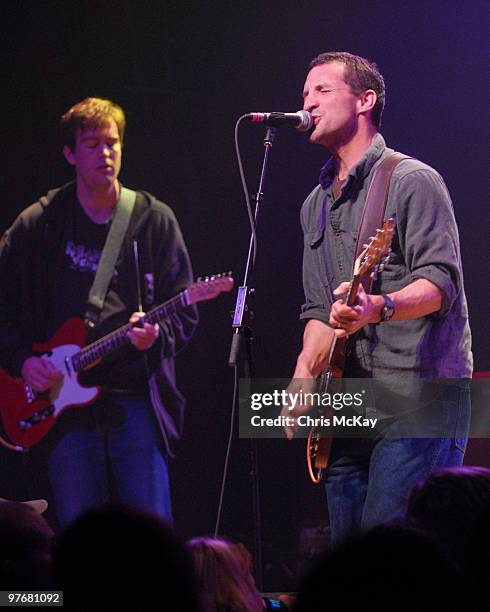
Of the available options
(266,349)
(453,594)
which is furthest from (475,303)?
(453,594)

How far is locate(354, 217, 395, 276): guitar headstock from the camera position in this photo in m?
3.19

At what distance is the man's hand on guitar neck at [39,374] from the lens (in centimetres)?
496

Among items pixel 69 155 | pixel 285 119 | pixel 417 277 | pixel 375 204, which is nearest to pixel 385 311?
pixel 417 277

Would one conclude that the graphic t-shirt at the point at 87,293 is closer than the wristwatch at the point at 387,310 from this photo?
No

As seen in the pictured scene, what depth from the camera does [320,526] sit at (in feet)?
16.1

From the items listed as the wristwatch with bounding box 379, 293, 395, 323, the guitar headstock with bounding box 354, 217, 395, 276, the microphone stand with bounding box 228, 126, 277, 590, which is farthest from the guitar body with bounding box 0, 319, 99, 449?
the wristwatch with bounding box 379, 293, 395, 323

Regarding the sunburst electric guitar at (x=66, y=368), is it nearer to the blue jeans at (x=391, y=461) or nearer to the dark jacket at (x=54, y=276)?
the dark jacket at (x=54, y=276)

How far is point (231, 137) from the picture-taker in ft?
16.9

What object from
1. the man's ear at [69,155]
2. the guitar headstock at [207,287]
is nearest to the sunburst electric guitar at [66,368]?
the guitar headstock at [207,287]

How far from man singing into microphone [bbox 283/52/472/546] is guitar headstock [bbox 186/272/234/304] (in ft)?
4.16

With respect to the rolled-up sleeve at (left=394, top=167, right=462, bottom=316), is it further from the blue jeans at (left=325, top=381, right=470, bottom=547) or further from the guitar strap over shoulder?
the blue jeans at (left=325, top=381, right=470, bottom=547)

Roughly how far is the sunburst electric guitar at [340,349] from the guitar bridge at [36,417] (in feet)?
6.63

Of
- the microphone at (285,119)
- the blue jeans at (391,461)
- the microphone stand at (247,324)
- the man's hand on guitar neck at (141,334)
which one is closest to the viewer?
the blue jeans at (391,461)

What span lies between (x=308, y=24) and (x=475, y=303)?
1945 millimetres
